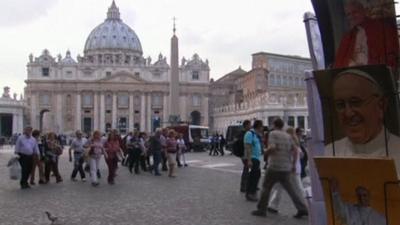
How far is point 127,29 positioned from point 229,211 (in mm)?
124090

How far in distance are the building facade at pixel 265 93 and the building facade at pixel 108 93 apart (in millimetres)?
6085

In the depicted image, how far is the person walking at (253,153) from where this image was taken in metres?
10.1

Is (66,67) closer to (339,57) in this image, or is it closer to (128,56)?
(128,56)

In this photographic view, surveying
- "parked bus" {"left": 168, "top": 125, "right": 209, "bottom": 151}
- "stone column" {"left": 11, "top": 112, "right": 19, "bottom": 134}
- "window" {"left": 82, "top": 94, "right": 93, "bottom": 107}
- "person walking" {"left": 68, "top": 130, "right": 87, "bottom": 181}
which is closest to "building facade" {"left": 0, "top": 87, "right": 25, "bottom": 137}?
"stone column" {"left": 11, "top": 112, "right": 19, "bottom": 134}

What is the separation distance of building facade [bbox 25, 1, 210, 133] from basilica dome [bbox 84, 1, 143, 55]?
901 centimetres

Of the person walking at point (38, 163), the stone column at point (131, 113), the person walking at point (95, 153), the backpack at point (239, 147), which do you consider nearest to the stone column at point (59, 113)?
the stone column at point (131, 113)

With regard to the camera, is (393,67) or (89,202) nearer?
(393,67)

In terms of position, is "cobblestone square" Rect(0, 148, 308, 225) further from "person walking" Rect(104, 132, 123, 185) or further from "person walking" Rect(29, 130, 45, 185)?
"person walking" Rect(29, 130, 45, 185)

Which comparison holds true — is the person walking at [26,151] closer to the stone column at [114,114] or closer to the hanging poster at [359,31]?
the hanging poster at [359,31]

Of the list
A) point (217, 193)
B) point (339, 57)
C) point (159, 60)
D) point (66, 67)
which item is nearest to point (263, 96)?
point (159, 60)

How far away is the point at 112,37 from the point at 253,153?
11792 centimetres

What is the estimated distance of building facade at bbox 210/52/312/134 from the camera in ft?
278

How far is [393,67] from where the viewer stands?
349 cm

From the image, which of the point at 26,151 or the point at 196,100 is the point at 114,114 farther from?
the point at 26,151
